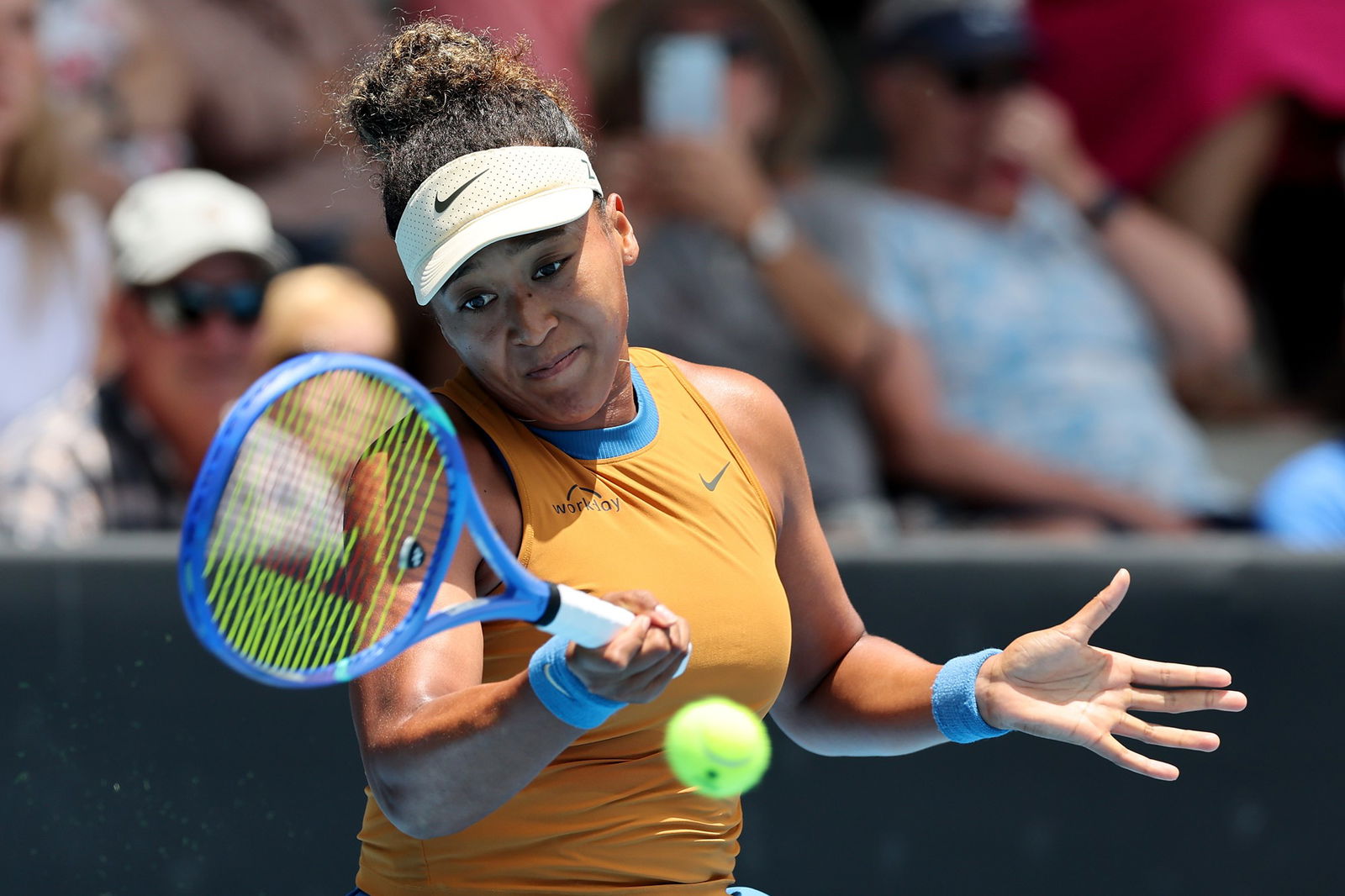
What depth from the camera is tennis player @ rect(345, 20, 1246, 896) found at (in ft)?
6.11

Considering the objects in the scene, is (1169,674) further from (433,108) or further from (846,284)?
(846,284)

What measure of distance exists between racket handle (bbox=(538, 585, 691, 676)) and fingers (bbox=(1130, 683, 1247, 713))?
739 millimetres

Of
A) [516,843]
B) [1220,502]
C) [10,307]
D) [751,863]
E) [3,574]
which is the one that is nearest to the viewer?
[516,843]

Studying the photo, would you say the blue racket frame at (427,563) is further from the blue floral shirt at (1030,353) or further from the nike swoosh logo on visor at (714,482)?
the blue floral shirt at (1030,353)

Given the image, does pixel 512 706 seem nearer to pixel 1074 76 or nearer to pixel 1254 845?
pixel 1254 845

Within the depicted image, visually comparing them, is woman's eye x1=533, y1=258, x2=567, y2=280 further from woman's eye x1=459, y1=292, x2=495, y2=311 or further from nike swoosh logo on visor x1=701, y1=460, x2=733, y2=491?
nike swoosh logo on visor x1=701, y1=460, x2=733, y2=491

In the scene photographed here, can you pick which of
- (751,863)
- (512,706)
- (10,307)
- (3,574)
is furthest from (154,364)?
(512,706)

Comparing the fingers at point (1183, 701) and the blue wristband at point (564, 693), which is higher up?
→ the fingers at point (1183, 701)

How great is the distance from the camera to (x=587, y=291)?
199cm

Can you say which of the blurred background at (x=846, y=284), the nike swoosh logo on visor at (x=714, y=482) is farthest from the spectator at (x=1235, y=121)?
the nike swoosh logo on visor at (x=714, y=482)

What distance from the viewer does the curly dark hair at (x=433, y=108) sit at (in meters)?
1.97

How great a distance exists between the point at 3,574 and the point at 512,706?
1881 mm

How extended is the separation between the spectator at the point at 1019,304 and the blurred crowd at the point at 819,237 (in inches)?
0.4

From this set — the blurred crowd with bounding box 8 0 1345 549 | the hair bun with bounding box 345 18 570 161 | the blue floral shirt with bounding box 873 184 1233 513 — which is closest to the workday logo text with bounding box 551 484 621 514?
the hair bun with bounding box 345 18 570 161
